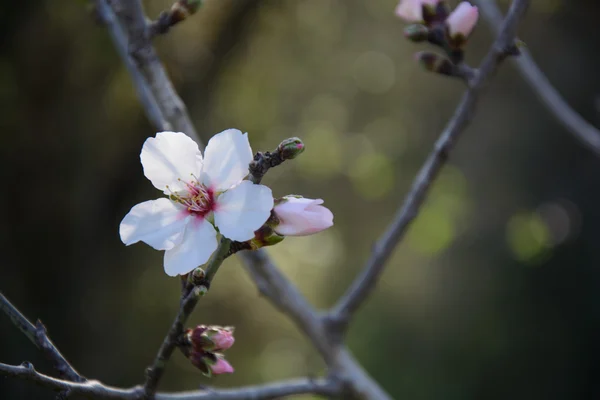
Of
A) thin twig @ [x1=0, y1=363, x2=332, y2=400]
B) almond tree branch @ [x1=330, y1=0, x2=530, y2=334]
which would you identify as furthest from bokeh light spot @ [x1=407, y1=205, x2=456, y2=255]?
thin twig @ [x1=0, y1=363, x2=332, y2=400]

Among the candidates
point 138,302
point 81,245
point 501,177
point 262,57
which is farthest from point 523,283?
point 81,245

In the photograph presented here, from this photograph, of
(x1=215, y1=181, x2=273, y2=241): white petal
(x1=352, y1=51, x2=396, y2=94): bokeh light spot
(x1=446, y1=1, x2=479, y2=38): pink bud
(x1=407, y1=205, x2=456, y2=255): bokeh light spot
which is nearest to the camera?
(x1=215, y1=181, x2=273, y2=241): white petal

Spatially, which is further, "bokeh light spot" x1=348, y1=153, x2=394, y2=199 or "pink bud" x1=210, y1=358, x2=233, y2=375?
"bokeh light spot" x1=348, y1=153, x2=394, y2=199

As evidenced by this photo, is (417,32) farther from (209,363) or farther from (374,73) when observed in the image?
(374,73)

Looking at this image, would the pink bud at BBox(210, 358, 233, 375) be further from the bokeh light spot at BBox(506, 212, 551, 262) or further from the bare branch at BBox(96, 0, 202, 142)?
the bokeh light spot at BBox(506, 212, 551, 262)

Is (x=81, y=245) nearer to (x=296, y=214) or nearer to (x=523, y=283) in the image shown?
(x=296, y=214)

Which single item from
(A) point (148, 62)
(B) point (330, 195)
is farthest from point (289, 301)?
(B) point (330, 195)

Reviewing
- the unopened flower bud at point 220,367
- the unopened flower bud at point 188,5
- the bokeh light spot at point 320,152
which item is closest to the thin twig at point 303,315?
the unopened flower bud at point 188,5
